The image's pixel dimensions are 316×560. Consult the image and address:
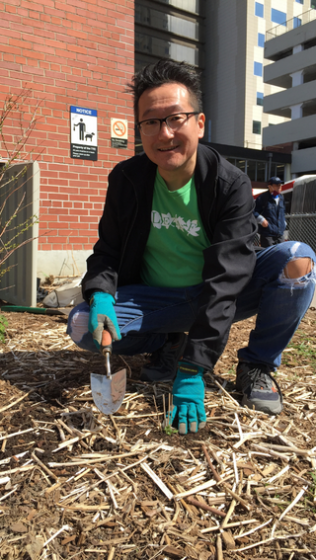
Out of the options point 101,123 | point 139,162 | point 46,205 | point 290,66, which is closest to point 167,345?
point 139,162

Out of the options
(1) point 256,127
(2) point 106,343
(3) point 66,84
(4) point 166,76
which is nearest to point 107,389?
(2) point 106,343

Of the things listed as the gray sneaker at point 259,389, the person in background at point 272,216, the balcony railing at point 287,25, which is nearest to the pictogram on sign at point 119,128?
the person in background at point 272,216

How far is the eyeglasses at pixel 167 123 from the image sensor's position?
84.0 inches

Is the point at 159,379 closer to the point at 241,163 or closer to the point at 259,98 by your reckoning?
the point at 241,163

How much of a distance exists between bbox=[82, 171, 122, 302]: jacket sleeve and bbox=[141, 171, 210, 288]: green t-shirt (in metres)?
0.20

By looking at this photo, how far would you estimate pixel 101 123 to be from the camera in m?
5.94

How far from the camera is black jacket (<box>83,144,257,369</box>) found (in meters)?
2.07

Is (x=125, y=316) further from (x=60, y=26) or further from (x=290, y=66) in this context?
(x=290, y=66)

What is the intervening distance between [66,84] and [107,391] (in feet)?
15.8

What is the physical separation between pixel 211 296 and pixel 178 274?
1.55 ft

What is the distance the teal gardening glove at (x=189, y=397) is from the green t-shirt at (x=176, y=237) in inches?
23.7

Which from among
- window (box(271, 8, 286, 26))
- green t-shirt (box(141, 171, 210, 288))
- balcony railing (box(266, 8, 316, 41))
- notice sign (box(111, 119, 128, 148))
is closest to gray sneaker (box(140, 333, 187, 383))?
green t-shirt (box(141, 171, 210, 288))

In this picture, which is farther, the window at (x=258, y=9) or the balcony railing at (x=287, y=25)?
the window at (x=258, y=9)

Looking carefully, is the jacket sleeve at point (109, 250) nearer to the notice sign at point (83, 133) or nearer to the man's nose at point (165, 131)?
the man's nose at point (165, 131)
